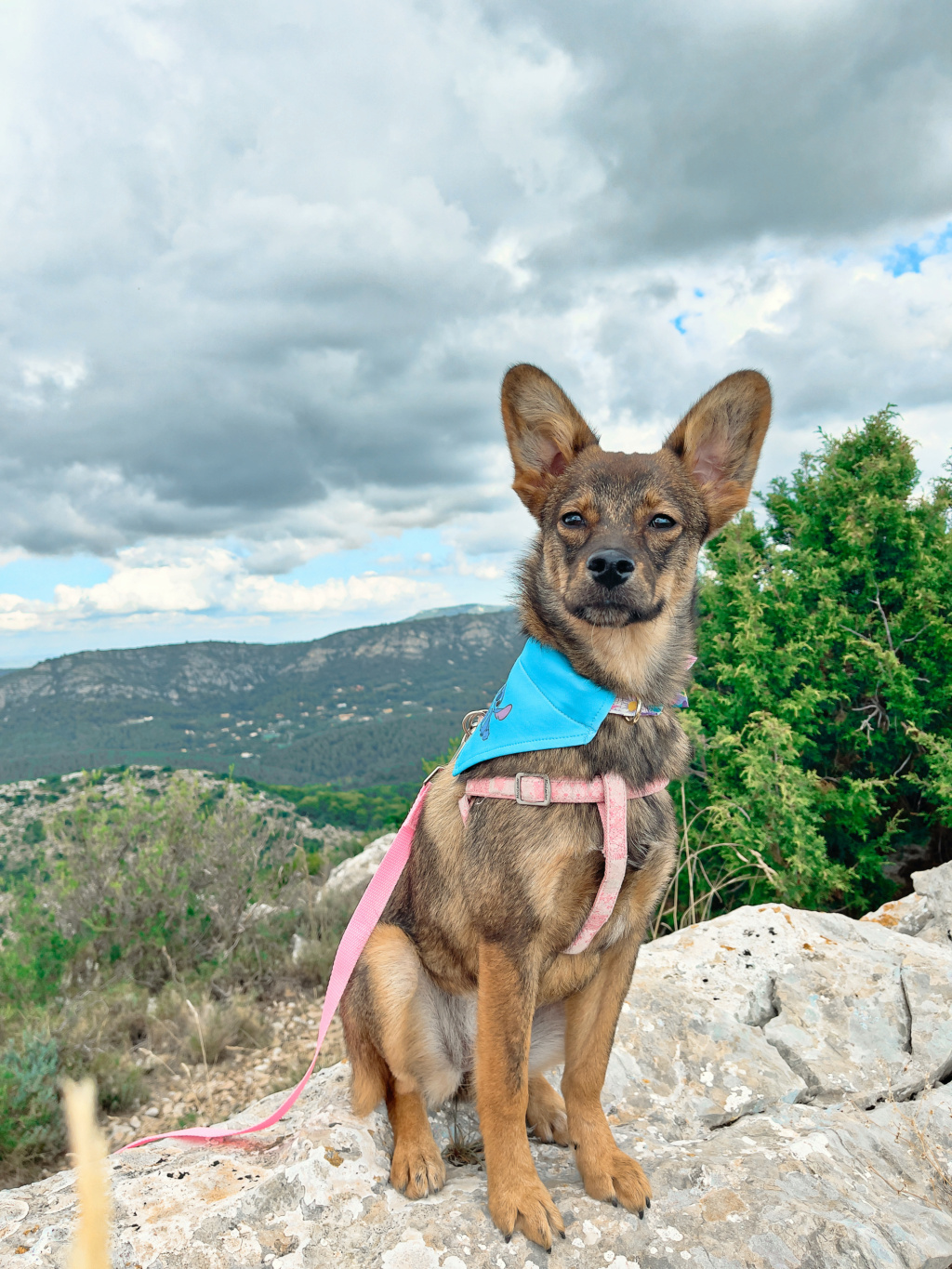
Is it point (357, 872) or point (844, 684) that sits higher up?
point (844, 684)

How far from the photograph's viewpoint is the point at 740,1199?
2551 mm

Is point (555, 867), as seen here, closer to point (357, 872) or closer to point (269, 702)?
point (357, 872)

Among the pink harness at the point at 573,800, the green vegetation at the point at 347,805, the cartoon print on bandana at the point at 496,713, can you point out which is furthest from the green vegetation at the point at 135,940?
the green vegetation at the point at 347,805

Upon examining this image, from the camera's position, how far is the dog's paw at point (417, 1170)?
2.71 metres

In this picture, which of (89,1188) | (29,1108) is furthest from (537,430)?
(29,1108)

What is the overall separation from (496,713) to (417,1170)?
5.62ft

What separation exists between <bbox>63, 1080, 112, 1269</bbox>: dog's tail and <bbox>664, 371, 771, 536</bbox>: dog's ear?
10.7 feet

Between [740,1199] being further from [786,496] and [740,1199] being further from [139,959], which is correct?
[786,496]

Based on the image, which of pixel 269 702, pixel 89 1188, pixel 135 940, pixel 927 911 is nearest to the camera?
pixel 89 1188

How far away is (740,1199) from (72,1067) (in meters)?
5.45

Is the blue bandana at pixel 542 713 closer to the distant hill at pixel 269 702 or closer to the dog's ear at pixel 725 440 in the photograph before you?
the dog's ear at pixel 725 440

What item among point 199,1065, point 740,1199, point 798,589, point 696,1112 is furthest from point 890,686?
point 199,1065

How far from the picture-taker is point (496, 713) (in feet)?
9.78

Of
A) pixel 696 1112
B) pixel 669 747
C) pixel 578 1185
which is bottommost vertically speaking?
pixel 696 1112
